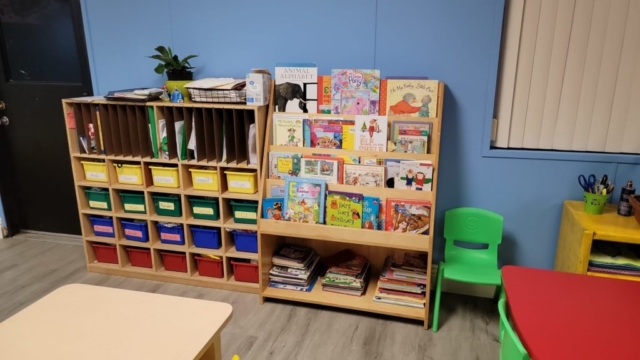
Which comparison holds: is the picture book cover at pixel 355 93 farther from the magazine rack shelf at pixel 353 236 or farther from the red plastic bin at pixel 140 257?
the red plastic bin at pixel 140 257

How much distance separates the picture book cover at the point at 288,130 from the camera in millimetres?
2625

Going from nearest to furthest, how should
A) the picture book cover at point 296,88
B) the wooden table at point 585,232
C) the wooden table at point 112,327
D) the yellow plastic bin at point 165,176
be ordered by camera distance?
the wooden table at point 112,327 → the wooden table at point 585,232 → the picture book cover at point 296,88 → the yellow plastic bin at point 165,176

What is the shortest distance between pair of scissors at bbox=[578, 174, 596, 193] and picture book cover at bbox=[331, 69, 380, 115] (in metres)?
1.22

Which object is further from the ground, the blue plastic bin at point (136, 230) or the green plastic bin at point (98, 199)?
the green plastic bin at point (98, 199)

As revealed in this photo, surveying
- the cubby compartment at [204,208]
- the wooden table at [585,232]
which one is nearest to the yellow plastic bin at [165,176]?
the cubby compartment at [204,208]

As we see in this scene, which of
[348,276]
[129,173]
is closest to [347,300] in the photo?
[348,276]

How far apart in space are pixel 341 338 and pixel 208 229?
43.9 inches

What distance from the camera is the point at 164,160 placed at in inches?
109

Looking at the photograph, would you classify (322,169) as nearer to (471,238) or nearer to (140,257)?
(471,238)

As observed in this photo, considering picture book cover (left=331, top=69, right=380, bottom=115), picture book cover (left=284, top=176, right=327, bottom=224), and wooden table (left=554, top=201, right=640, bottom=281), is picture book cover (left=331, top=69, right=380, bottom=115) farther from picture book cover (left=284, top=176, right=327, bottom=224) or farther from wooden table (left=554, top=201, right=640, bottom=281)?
wooden table (left=554, top=201, right=640, bottom=281)

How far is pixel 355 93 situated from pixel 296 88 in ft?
1.19

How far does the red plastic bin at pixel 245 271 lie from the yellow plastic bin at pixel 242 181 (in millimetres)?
477

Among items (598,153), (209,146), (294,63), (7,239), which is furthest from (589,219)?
(7,239)

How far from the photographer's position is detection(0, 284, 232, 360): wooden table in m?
1.13
